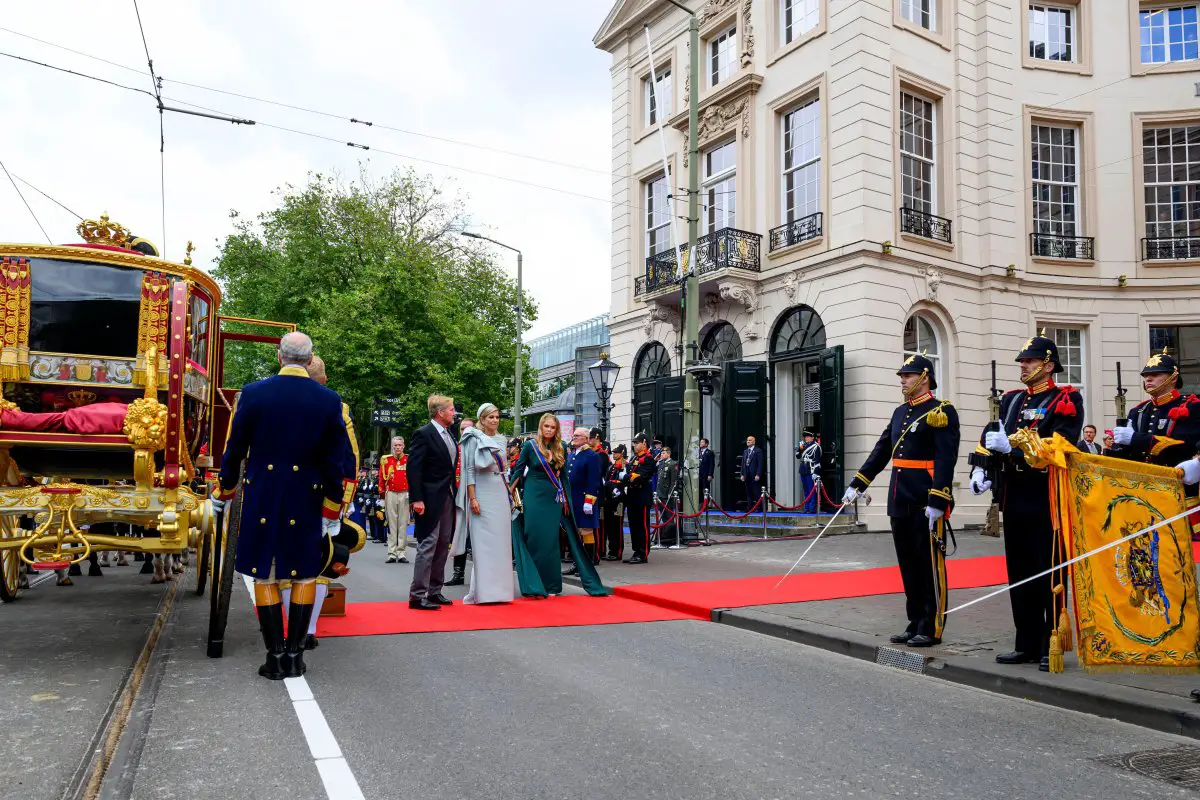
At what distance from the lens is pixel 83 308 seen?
273 inches

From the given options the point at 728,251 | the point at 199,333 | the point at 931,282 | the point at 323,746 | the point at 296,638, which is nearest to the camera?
the point at 323,746

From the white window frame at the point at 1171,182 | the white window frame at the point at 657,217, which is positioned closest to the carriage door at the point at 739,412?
the white window frame at the point at 657,217

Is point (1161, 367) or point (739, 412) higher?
point (739, 412)

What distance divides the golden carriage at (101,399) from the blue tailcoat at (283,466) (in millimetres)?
639

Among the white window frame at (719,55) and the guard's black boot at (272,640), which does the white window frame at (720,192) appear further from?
the guard's black boot at (272,640)

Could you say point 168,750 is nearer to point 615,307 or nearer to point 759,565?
point 759,565

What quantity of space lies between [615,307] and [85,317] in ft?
70.1

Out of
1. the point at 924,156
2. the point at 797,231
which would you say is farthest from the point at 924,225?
the point at 797,231

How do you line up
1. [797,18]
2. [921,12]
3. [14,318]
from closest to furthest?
[14,318], [921,12], [797,18]

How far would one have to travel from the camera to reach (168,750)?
4.25m

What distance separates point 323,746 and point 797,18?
21.1 metres

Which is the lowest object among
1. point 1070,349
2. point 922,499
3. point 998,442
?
point 922,499

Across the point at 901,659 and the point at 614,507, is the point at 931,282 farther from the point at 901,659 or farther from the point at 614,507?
the point at 901,659

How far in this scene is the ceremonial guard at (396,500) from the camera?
49.3 feet
